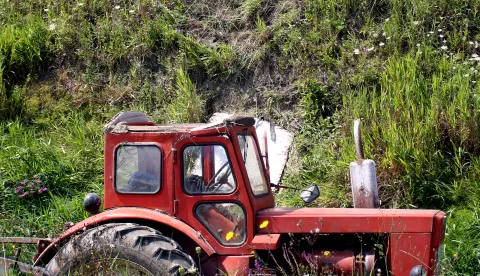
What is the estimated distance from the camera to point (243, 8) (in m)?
10.7

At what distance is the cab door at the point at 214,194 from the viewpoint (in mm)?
5723

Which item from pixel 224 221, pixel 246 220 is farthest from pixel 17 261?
pixel 246 220

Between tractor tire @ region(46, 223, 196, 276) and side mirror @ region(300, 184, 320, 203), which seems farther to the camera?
side mirror @ region(300, 184, 320, 203)

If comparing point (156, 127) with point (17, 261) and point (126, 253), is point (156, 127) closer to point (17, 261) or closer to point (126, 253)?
point (126, 253)

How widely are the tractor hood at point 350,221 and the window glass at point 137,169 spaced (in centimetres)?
94

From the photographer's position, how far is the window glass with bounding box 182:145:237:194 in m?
5.76

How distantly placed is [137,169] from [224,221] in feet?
2.82

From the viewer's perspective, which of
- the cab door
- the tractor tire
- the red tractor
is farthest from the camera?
the cab door

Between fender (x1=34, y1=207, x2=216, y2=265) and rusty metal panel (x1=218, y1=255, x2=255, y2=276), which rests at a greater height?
fender (x1=34, y1=207, x2=216, y2=265)

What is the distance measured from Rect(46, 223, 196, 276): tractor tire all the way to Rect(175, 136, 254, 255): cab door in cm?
33

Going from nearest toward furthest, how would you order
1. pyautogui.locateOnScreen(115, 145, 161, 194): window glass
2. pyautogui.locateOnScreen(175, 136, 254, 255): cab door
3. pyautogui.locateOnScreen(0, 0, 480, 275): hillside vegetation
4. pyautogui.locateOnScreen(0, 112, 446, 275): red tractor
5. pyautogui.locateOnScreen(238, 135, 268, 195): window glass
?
1. pyautogui.locateOnScreen(0, 112, 446, 275): red tractor
2. pyautogui.locateOnScreen(175, 136, 254, 255): cab door
3. pyautogui.locateOnScreen(115, 145, 161, 194): window glass
4. pyautogui.locateOnScreen(238, 135, 268, 195): window glass
5. pyautogui.locateOnScreen(0, 0, 480, 275): hillside vegetation

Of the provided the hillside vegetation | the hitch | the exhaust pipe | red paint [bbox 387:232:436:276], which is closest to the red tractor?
red paint [bbox 387:232:436:276]

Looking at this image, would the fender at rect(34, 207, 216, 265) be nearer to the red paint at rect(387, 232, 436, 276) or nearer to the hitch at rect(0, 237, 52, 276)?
the hitch at rect(0, 237, 52, 276)

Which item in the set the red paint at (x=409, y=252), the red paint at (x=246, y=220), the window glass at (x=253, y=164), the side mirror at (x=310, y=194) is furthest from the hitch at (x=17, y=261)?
the red paint at (x=409, y=252)
